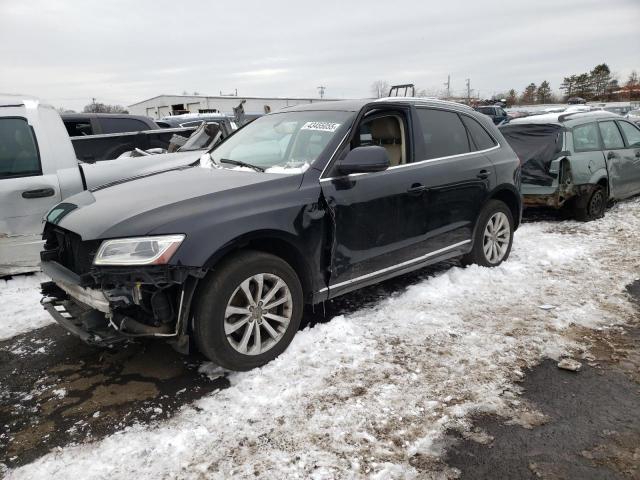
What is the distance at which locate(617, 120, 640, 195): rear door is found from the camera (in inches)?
314

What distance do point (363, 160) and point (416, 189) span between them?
83 cm

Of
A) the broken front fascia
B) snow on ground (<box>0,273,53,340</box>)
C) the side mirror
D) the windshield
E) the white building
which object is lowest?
snow on ground (<box>0,273,53,340</box>)

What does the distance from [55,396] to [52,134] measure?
311 centimetres

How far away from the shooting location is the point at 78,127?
8094 mm

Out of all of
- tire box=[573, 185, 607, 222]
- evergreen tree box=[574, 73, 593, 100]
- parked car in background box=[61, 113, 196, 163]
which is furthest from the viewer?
evergreen tree box=[574, 73, 593, 100]

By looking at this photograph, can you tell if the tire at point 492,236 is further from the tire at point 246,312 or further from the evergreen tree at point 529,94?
the evergreen tree at point 529,94

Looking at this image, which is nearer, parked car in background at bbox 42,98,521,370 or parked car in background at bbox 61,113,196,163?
parked car in background at bbox 42,98,521,370

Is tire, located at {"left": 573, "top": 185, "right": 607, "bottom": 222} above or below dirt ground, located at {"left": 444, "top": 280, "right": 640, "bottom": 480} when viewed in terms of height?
above

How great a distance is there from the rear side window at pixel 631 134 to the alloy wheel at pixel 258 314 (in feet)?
24.5

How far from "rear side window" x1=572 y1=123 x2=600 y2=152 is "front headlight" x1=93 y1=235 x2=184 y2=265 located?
6561mm

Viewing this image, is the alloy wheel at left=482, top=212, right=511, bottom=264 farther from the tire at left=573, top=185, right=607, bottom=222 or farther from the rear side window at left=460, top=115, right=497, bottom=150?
the tire at left=573, top=185, right=607, bottom=222

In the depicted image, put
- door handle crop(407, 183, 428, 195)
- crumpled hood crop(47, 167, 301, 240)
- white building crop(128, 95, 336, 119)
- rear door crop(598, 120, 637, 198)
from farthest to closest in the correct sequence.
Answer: white building crop(128, 95, 336, 119), rear door crop(598, 120, 637, 198), door handle crop(407, 183, 428, 195), crumpled hood crop(47, 167, 301, 240)

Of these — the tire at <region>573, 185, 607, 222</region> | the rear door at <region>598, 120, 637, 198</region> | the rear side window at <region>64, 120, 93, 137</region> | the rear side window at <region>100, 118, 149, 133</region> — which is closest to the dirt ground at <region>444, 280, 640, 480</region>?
the tire at <region>573, 185, 607, 222</region>

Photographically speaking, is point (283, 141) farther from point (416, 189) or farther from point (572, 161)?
point (572, 161)
